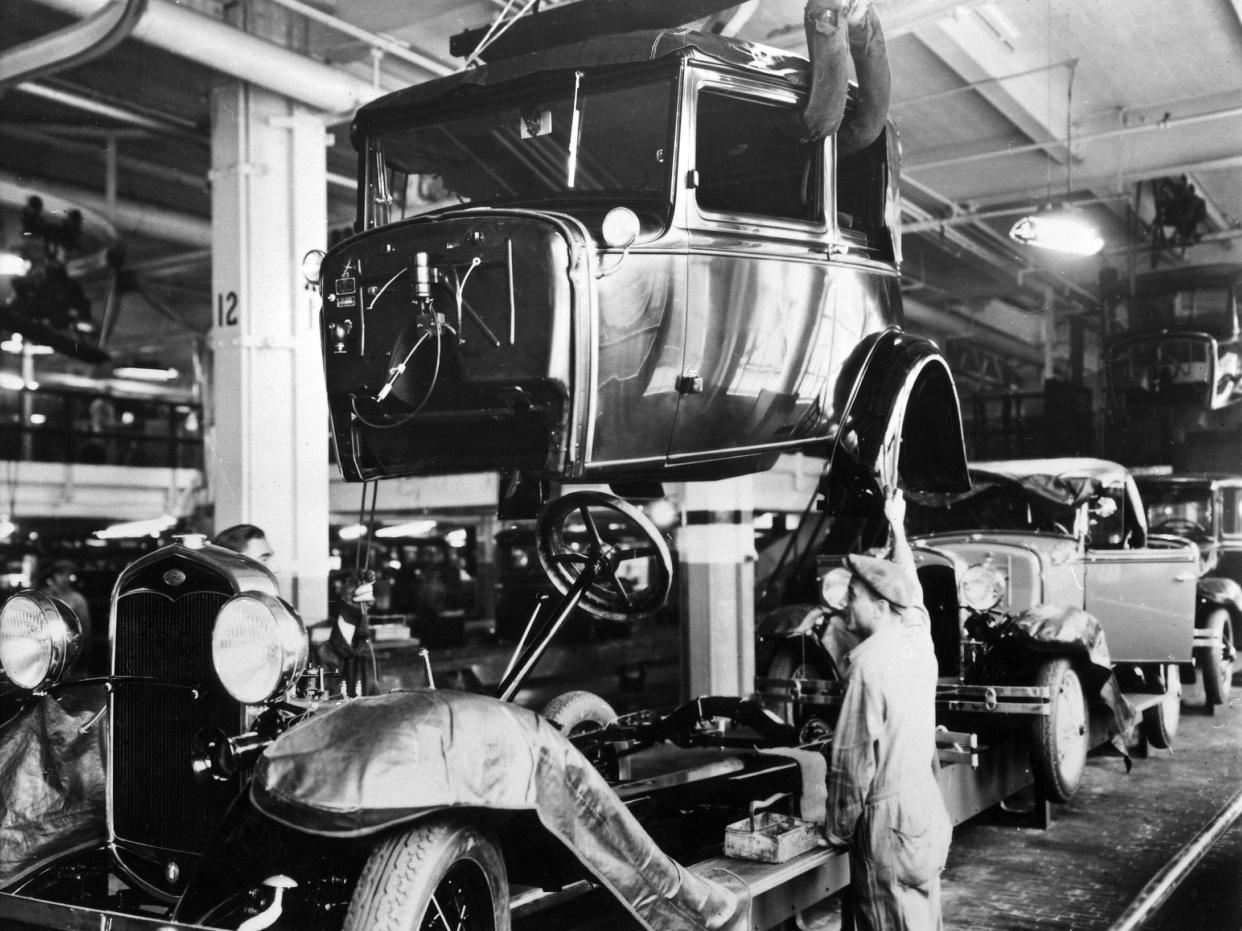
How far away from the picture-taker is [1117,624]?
7.19 metres

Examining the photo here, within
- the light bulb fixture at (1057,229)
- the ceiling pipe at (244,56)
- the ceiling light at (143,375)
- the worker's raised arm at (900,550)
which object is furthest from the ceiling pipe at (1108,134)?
the ceiling light at (143,375)

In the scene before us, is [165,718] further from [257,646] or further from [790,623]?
[790,623]

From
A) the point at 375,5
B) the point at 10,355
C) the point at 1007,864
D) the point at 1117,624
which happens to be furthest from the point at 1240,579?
the point at 10,355

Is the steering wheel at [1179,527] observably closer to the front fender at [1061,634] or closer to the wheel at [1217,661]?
the wheel at [1217,661]

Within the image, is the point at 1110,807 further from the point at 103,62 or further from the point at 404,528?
the point at 404,528

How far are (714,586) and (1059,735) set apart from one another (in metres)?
4.03

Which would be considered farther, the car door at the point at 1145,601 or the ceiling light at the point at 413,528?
the ceiling light at the point at 413,528

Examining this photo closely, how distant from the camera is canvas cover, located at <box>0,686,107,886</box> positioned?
3275 millimetres

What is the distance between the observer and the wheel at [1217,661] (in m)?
8.98

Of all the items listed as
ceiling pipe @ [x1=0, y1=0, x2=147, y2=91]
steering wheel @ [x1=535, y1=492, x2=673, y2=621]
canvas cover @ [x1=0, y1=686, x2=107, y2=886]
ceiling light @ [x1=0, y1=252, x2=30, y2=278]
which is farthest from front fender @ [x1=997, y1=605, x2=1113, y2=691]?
ceiling light @ [x1=0, y1=252, x2=30, y2=278]

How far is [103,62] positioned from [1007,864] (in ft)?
24.0

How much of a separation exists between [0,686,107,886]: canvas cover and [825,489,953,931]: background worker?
216 cm

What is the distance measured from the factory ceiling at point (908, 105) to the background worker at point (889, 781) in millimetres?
2908

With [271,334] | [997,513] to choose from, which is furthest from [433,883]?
[997,513]
